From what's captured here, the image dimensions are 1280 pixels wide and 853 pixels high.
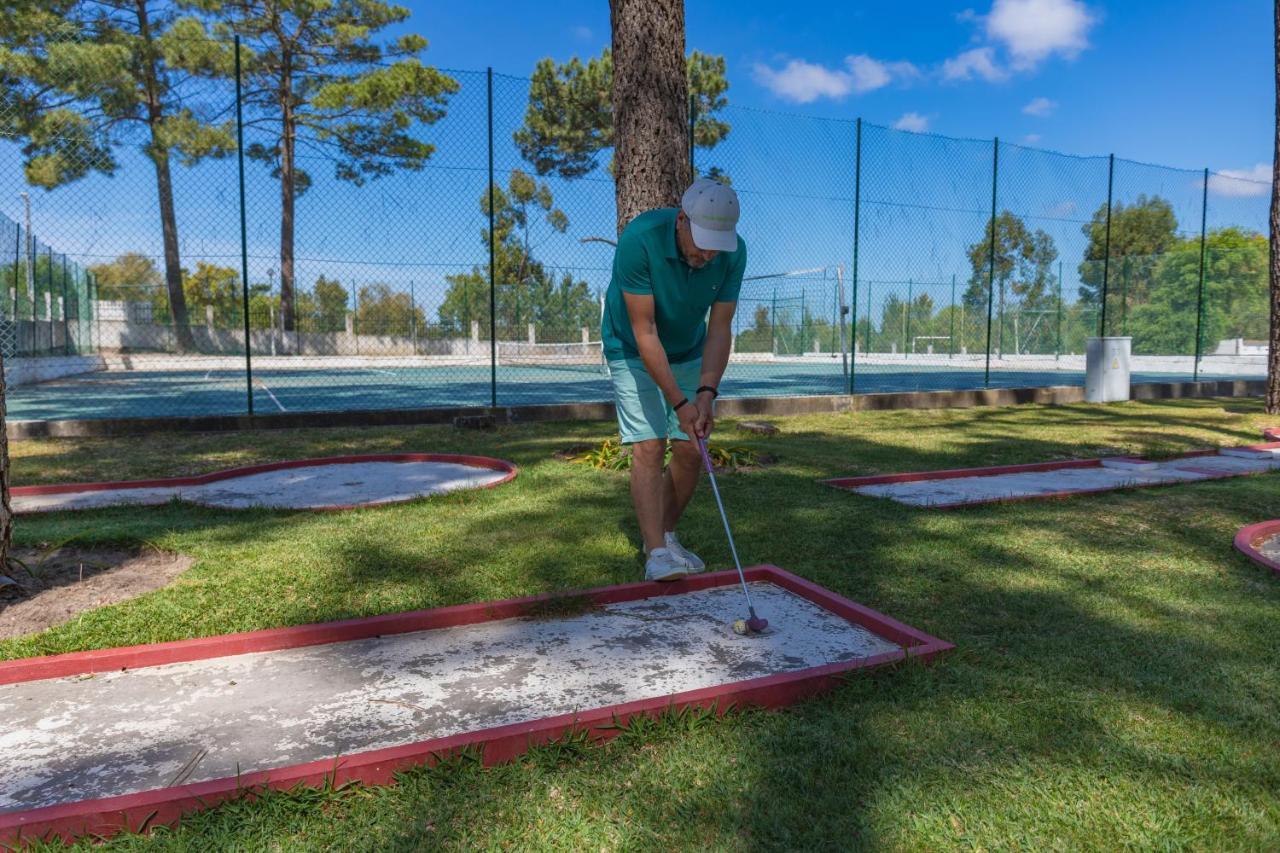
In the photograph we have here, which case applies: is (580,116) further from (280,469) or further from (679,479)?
(679,479)

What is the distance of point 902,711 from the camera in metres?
2.20

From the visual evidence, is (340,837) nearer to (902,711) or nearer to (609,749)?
(609,749)

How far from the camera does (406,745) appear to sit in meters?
1.92

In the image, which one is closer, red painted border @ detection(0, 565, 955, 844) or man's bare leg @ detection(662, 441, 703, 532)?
red painted border @ detection(0, 565, 955, 844)

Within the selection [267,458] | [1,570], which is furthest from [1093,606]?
[267,458]

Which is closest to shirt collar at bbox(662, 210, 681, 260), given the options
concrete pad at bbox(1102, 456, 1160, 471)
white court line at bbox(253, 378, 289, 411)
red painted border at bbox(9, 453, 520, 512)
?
red painted border at bbox(9, 453, 520, 512)

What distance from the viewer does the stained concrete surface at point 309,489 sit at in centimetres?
488

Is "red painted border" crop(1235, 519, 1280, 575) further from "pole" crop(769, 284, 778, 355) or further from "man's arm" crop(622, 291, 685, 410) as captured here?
"pole" crop(769, 284, 778, 355)

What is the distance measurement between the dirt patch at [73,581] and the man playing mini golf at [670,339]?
1981mm

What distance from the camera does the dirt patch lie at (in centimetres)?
292

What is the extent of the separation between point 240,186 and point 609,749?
8068 millimetres

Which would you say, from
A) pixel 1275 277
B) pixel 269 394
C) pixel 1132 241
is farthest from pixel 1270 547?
pixel 269 394

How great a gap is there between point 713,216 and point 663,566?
4.39 feet

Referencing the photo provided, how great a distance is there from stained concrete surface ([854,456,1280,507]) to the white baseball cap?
2.42m
